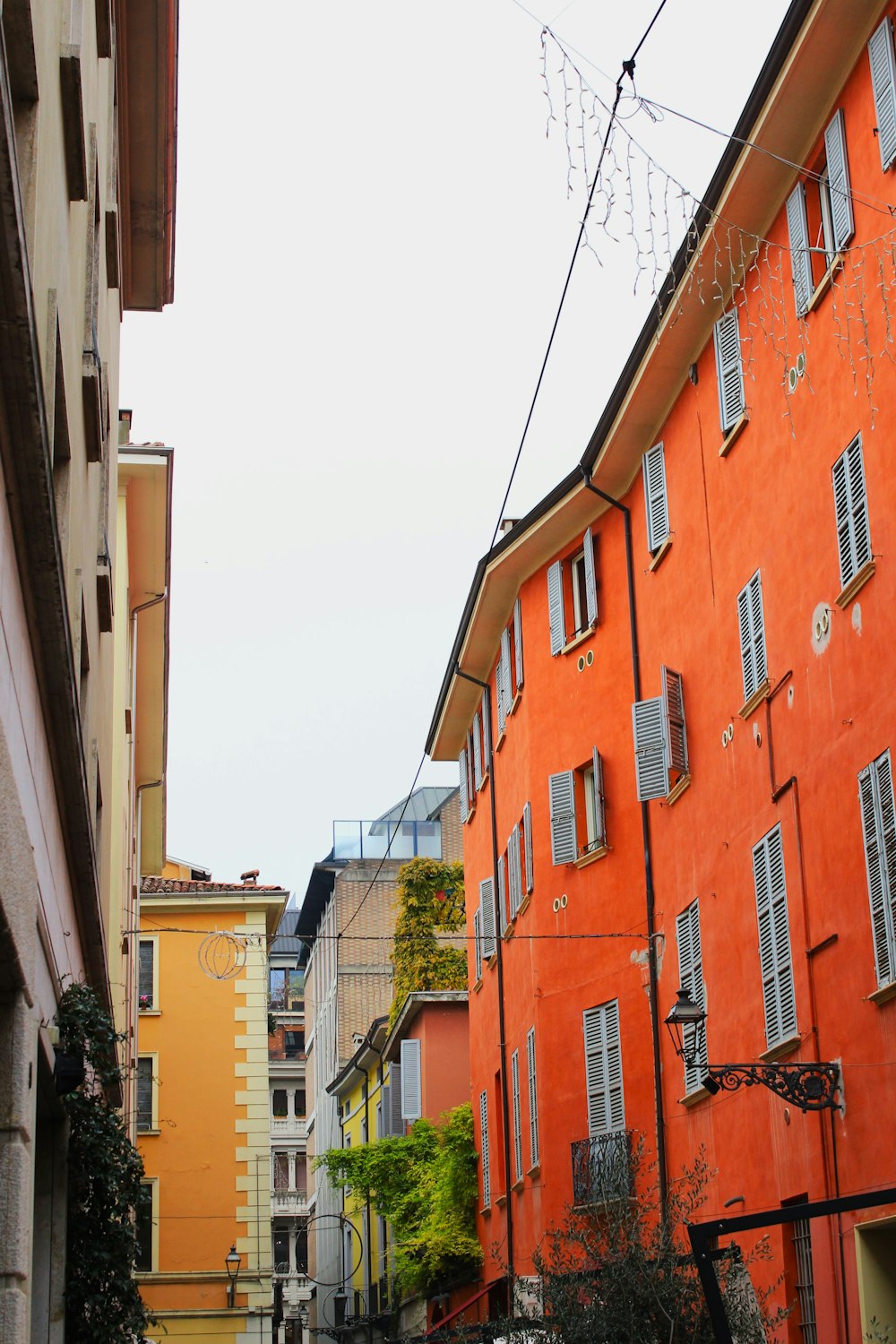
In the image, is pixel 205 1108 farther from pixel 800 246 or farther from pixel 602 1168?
pixel 800 246

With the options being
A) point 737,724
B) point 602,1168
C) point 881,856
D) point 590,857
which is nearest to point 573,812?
point 590,857

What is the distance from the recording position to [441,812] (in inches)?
2154

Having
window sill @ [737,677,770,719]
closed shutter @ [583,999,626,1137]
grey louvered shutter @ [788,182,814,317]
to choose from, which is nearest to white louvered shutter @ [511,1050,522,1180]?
closed shutter @ [583,999,626,1137]

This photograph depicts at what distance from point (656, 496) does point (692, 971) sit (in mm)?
5660

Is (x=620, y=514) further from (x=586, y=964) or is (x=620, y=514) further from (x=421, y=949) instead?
(x=421, y=949)

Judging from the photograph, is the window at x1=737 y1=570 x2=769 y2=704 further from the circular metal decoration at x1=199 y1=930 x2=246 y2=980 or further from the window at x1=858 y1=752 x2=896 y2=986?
the circular metal decoration at x1=199 y1=930 x2=246 y2=980

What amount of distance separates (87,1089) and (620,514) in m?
12.1

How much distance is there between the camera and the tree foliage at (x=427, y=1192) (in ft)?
93.9

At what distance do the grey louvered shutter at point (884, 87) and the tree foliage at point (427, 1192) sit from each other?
66.3ft

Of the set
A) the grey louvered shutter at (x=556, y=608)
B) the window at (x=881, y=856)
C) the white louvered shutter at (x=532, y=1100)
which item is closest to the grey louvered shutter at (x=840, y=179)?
the window at (x=881, y=856)

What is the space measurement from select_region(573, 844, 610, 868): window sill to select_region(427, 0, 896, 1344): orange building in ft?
0.15

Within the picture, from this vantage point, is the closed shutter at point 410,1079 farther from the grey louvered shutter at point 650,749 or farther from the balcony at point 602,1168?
the grey louvered shutter at point 650,749

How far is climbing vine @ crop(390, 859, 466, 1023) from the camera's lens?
38.9 metres

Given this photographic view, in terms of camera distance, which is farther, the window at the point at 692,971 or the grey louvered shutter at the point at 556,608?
the grey louvered shutter at the point at 556,608
